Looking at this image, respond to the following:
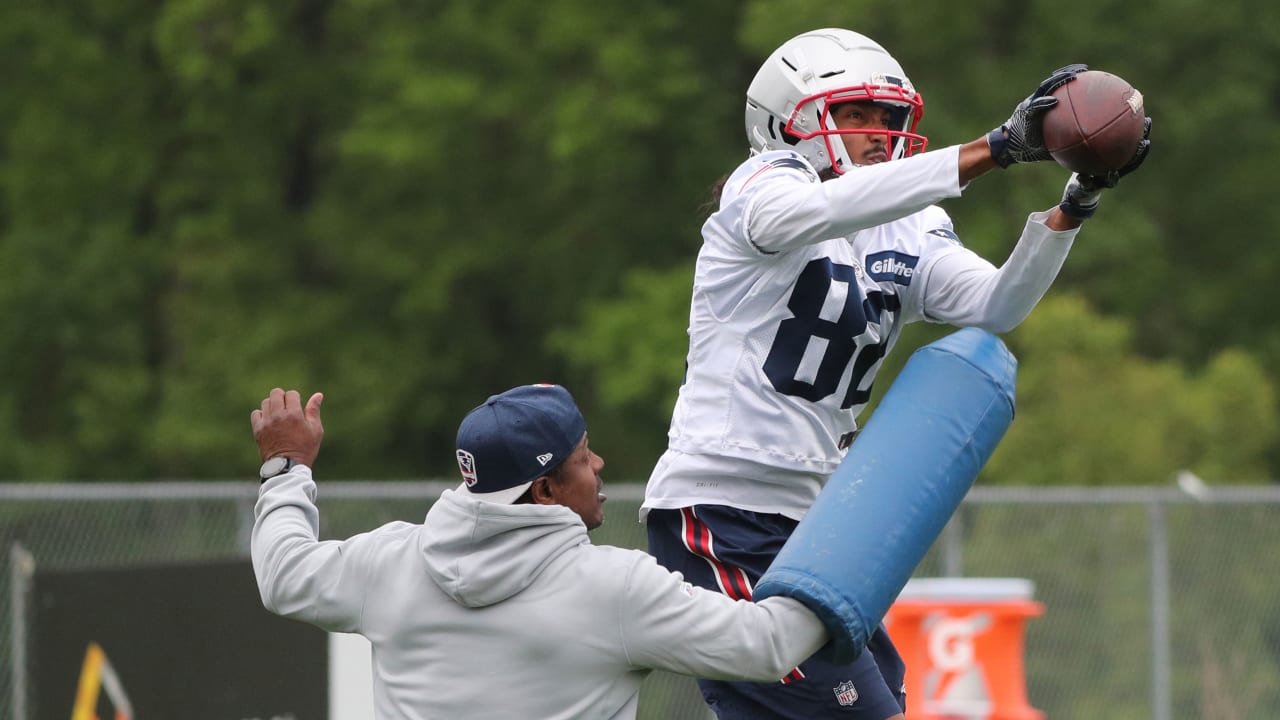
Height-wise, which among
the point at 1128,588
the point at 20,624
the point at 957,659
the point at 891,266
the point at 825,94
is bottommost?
the point at 891,266

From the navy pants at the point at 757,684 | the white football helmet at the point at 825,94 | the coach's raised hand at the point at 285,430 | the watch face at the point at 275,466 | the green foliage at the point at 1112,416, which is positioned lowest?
the navy pants at the point at 757,684

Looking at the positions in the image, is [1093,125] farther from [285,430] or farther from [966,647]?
[966,647]

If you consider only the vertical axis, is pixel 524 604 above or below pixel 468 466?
below

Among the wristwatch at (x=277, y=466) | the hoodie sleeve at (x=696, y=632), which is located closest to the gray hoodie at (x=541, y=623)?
the hoodie sleeve at (x=696, y=632)

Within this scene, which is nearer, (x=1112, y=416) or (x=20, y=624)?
(x=20, y=624)

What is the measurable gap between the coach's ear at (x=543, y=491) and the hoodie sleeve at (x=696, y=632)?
0.27 metres

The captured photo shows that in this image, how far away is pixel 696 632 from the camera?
3305mm

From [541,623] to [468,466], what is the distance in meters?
0.36

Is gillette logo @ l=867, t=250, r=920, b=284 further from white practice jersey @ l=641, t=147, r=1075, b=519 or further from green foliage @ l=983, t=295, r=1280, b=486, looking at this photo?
green foliage @ l=983, t=295, r=1280, b=486

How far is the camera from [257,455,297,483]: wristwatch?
12.8 ft

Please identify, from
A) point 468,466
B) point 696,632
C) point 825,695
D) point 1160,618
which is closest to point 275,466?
point 468,466

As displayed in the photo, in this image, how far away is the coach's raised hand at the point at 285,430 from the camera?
3914 millimetres

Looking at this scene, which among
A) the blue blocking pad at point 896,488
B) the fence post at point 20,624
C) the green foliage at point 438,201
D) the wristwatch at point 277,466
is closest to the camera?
the blue blocking pad at point 896,488

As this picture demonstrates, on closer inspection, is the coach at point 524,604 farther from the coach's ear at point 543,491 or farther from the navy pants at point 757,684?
the navy pants at point 757,684
